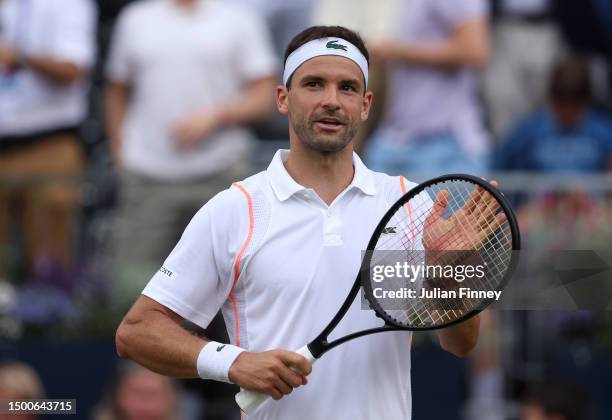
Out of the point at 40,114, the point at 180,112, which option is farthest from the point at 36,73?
the point at 180,112

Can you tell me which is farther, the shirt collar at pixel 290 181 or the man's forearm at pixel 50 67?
the man's forearm at pixel 50 67

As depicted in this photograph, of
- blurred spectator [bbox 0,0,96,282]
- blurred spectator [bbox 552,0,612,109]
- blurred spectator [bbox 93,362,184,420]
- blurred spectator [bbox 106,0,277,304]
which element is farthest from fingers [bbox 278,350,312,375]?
blurred spectator [bbox 552,0,612,109]

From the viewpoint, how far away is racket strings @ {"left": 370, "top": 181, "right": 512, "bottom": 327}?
181 inches

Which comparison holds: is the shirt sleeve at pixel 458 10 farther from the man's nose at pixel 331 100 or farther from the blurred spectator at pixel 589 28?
the man's nose at pixel 331 100

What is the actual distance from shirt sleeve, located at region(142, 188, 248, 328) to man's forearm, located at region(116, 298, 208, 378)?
83mm

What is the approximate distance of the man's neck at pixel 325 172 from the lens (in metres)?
4.82

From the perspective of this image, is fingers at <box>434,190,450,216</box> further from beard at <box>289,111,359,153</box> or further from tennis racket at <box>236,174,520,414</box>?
beard at <box>289,111,359,153</box>

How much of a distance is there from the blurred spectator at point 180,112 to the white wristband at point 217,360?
3.86 meters

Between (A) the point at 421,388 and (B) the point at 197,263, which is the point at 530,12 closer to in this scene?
(A) the point at 421,388

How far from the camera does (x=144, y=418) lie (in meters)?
7.14

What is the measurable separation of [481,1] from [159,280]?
4212 mm

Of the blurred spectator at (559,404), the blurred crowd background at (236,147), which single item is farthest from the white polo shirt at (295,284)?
the blurred crowd background at (236,147)

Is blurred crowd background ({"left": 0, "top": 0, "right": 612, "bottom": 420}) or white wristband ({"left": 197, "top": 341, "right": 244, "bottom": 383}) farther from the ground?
blurred crowd background ({"left": 0, "top": 0, "right": 612, "bottom": 420})

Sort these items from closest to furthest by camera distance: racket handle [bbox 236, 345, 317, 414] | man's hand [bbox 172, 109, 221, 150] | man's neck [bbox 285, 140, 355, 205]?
racket handle [bbox 236, 345, 317, 414] < man's neck [bbox 285, 140, 355, 205] < man's hand [bbox 172, 109, 221, 150]
